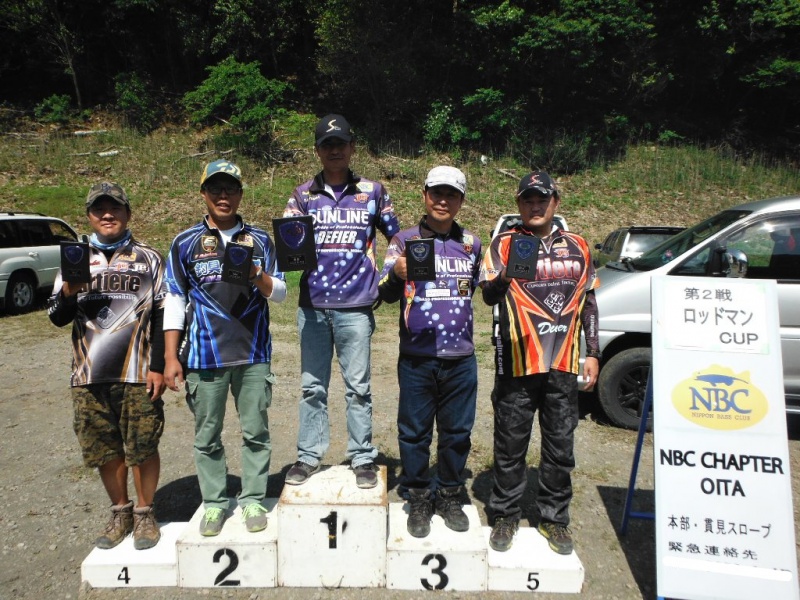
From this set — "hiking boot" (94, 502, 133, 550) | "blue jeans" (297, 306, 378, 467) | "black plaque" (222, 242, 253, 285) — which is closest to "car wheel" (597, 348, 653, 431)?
"blue jeans" (297, 306, 378, 467)

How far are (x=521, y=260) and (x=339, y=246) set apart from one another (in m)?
1.05

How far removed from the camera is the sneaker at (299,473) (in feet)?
9.96

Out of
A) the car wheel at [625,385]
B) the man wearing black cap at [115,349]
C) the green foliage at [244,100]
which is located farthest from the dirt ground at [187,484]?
the green foliage at [244,100]

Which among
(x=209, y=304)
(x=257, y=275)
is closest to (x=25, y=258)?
(x=209, y=304)

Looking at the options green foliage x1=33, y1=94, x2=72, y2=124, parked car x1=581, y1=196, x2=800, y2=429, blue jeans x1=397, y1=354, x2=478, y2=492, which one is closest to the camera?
blue jeans x1=397, y1=354, x2=478, y2=492

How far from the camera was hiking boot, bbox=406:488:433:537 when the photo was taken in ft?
9.52

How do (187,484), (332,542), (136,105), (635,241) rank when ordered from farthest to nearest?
(136,105) < (635,241) < (187,484) < (332,542)

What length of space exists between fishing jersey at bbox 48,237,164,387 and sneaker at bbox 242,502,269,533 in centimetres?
89

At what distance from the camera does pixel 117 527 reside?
2.93 meters

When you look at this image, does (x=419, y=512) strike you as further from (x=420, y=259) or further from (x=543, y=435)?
(x=420, y=259)

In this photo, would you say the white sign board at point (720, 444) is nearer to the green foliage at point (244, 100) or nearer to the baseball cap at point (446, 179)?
the baseball cap at point (446, 179)

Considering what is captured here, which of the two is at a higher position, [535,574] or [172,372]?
[172,372]

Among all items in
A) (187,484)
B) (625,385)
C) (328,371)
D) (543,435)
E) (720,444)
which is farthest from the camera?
(625,385)

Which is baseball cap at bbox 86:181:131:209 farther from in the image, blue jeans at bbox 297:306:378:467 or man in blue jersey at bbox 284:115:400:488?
blue jeans at bbox 297:306:378:467
